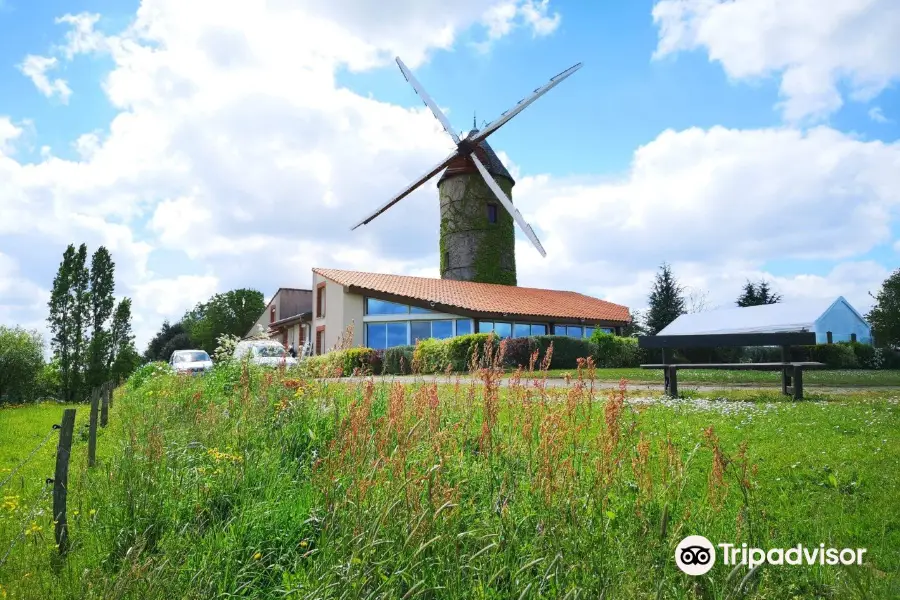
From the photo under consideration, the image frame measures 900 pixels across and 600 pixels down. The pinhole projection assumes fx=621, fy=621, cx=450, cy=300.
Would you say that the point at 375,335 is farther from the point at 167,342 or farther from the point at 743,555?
the point at 167,342

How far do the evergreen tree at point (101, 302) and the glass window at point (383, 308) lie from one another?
39.8 ft

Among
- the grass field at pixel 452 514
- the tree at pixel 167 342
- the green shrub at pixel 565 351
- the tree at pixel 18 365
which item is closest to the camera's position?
the grass field at pixel 452 514

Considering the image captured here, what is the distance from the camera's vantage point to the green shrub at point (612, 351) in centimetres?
2441

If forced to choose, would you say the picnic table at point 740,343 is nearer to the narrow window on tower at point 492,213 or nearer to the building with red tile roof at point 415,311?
the building with red tile roof at point 415,311

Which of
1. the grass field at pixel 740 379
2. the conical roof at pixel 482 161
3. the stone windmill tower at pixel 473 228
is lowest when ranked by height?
the grass field at pixel 740 379

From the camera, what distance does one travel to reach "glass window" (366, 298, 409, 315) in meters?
28.0

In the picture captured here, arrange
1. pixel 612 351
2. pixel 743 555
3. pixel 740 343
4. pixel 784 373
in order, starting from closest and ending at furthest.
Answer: pixel 743 555, pixel 740 343, pixel 784 373, pixel 612 351

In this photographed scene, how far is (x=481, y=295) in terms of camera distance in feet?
97.4

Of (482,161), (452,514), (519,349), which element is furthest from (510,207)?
(452,514)

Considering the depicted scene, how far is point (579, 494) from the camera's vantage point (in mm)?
4020

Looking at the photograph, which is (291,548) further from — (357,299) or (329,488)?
(357,299)

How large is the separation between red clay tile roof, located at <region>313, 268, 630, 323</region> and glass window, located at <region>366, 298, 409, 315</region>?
64 centimetres

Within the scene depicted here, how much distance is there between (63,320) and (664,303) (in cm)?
3591

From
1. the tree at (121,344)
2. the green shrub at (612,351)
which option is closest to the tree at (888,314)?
the green shrub at (612,351)
